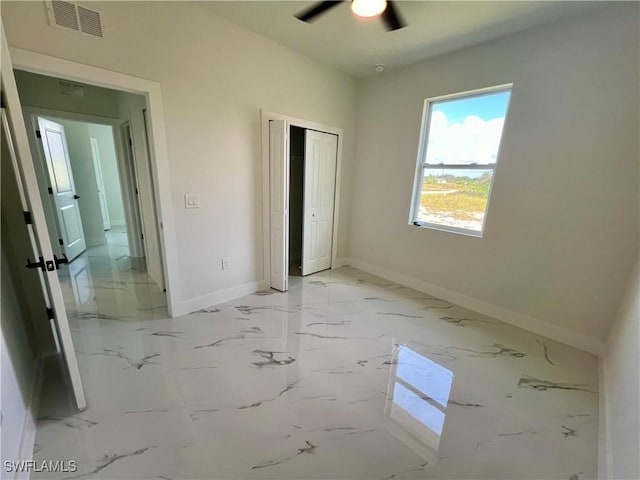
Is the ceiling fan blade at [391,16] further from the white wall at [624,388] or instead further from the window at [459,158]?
the white wall at [624,388]

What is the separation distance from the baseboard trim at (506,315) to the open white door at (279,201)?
1552mm

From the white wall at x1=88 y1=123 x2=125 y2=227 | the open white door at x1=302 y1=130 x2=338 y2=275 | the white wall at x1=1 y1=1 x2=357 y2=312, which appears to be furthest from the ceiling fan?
the white wall at x1=88 y1=123 x2=125 y2=227

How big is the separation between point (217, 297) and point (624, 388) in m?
3.25

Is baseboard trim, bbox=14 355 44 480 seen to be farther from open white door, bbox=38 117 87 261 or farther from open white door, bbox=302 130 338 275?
open white door, bbox=38 117 87 261

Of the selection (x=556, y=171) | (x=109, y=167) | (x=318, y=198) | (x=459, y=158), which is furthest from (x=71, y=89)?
(x=556, y=171)

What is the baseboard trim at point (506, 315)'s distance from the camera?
2371mm

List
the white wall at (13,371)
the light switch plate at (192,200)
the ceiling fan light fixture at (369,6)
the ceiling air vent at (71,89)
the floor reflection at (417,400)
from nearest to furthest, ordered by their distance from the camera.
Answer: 1. the white wall at (13,371)
2. the floor reflection at (417,400)
3. the ceiling fan light fixture at (369,6)
4. the light switch plate at (192,200)
5. the ceiling air vent at (71,89)

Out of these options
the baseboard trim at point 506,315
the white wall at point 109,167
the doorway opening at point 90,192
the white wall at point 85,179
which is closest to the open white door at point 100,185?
the white wall at point 109,167

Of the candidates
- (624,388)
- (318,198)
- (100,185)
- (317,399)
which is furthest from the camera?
(100,185)

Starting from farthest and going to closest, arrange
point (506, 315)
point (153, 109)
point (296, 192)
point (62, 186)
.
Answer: point (296, 192), point (62, 186), point (506, 315), point (153, 109)

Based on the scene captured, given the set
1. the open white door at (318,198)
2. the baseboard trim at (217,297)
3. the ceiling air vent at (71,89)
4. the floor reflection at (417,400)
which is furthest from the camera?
the open white door at (318,198)

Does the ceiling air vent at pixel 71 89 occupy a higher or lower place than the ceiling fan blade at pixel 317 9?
lower

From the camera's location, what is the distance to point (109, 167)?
630 centimetres

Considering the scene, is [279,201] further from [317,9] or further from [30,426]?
[30,426]
